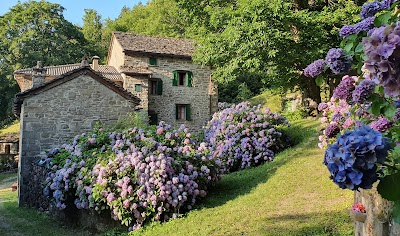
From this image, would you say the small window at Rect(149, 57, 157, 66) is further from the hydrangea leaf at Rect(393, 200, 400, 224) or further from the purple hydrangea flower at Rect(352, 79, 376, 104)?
the hydrangea leaf at Rect(393, 200, 400, 224)

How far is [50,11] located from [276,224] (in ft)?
129

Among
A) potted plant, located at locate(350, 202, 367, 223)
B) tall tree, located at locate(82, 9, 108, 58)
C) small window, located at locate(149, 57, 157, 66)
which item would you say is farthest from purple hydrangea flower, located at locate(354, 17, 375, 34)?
tall tree, located at locate(82, 9, 108, 58)

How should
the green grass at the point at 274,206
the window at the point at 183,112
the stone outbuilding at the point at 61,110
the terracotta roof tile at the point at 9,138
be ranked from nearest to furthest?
the green grass at the point at 274,206
the stone outbuilding at the point at 61,110
the window at the point at 183,112
the terracotta roof tile at the point at 9,138

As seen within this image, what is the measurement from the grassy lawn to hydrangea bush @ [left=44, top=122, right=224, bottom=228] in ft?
1.29

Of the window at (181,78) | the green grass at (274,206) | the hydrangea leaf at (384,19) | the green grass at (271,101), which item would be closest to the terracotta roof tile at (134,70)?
the window at (181,78)

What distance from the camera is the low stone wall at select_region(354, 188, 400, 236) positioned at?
2.79 m

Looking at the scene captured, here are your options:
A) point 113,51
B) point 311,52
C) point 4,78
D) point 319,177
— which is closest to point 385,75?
point 319,177

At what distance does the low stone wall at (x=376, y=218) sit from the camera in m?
2.79

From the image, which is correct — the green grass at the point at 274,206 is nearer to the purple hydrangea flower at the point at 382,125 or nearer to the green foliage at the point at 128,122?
the purple hydrangea flower at the point at 382,125

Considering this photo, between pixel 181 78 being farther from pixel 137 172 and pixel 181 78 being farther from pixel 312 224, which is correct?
pixel 312 224

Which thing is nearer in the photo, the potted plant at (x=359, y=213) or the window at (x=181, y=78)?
the potted plant at (x=359, y=213)

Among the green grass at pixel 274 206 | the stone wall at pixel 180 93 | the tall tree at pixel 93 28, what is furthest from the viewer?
the tall tree at pixel 93 28

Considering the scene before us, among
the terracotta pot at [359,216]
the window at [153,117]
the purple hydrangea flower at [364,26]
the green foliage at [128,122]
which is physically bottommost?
the terracotta pot at [359,216]

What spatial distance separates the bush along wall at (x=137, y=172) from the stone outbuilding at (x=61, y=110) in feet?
6.45
